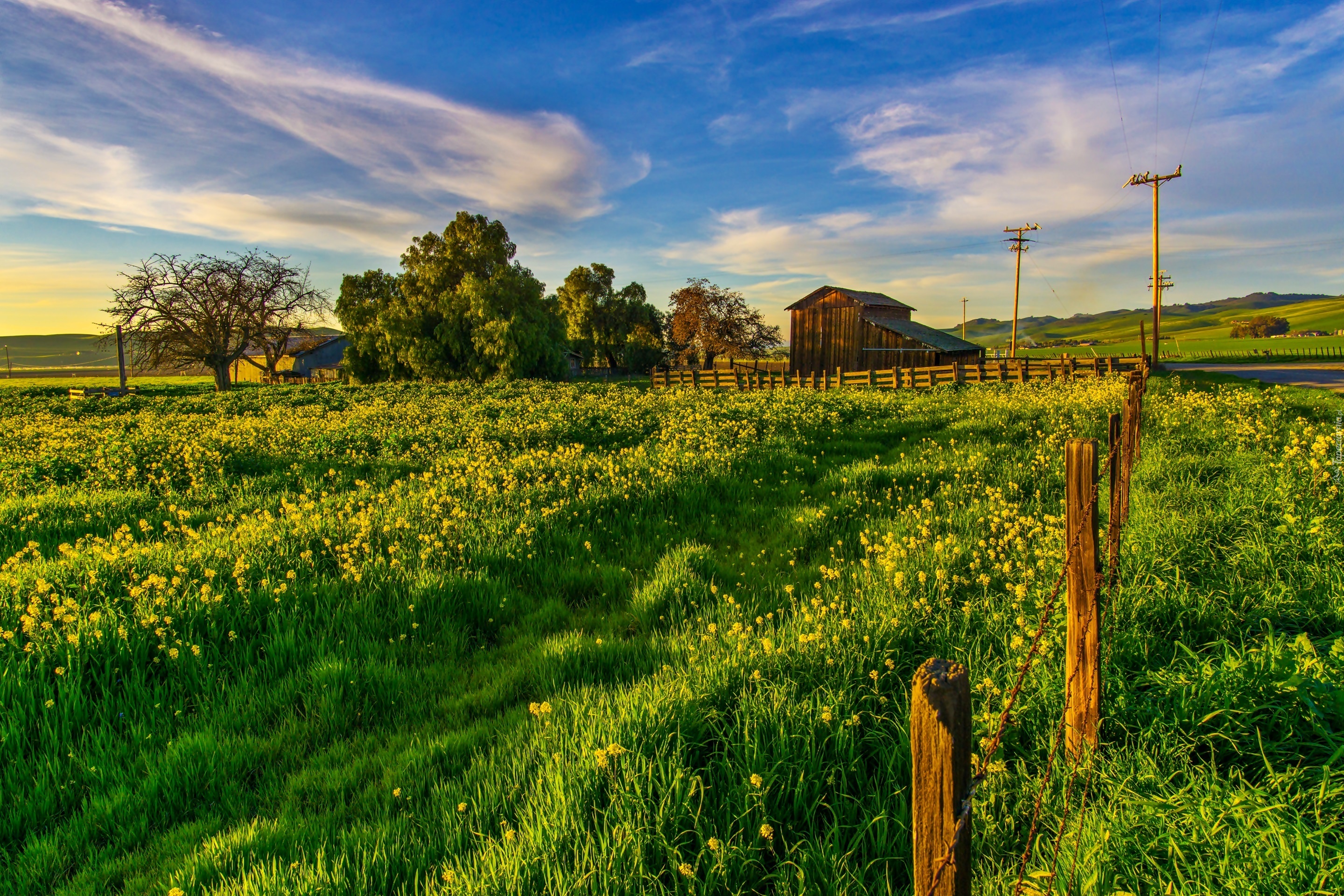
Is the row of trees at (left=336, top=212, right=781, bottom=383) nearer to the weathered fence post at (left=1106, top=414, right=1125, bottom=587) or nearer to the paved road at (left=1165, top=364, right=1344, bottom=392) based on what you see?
the paved road at (left=1165, top=364, right=1344, bottom=392)

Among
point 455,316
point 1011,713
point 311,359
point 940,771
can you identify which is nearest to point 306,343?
point 311,359

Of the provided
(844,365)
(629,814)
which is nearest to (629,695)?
(629,814)

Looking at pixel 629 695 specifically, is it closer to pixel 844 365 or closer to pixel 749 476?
pixel 749 476

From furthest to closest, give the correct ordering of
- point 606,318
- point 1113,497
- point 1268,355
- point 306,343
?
point 306,343 → point 606,318 → point 1268,355 → point 1113,497

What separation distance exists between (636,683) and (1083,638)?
106 inches

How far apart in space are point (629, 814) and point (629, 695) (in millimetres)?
983

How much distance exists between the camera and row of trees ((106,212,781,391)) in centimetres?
4341

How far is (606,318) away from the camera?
67250 millimetres

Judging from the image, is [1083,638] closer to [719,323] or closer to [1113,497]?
[1113,497]

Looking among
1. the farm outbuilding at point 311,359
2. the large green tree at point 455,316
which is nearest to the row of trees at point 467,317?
the large green tree at point 455,316

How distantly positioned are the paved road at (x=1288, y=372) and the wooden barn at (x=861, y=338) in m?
13.8

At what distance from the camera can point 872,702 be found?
3766 millimetres

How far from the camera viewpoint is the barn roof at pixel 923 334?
39.8 metres

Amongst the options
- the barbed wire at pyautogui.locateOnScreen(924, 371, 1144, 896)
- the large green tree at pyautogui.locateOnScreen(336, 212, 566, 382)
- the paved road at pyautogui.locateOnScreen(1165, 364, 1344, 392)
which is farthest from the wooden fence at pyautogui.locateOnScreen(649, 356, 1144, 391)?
the barbed wire at pyautogui.locateOnScreen(924, 371, 1144, 896)
